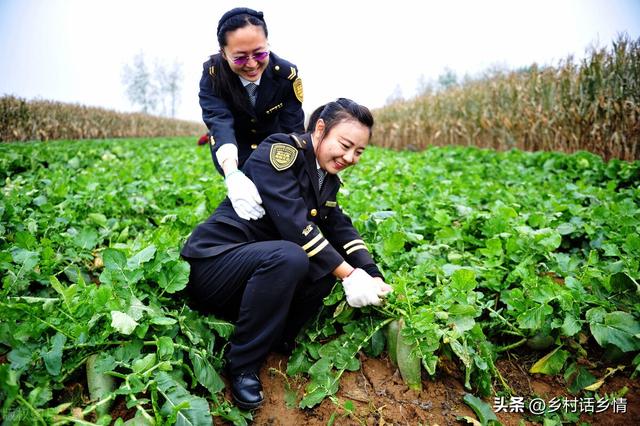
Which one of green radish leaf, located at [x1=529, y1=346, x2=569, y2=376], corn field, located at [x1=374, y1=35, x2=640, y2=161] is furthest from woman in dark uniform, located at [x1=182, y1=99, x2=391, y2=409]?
corn field, located at [x1=374, y1=35, x2=640, y2=161]

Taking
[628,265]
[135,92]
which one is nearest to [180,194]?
[628,265]

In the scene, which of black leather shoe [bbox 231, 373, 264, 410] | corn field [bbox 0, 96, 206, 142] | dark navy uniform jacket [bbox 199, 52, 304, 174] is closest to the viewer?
black leather shoe [bbox 231, 373, 264, 410]

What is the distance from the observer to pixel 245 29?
1958 millimetres

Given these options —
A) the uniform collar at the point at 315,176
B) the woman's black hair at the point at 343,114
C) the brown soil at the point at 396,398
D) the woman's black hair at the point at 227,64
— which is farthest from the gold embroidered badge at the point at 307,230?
the woman's black hair at the point at 227,64

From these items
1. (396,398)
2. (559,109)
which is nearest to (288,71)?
(396,398)

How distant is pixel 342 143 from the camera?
1719 mm

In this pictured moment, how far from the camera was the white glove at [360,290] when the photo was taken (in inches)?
64.2

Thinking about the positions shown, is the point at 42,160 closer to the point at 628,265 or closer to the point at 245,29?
the point at 245,29

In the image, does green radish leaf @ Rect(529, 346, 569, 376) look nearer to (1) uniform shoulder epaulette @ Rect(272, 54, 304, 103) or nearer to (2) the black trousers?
(2) the black trousers

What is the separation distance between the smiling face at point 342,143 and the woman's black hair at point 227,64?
2.34 ft

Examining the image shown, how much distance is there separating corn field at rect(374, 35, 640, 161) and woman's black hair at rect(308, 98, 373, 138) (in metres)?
5.88

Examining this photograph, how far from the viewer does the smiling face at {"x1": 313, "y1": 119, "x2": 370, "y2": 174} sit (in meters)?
Answer: 1.71

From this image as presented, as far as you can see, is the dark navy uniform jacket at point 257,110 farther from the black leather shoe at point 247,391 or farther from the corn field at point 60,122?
the corn field at point 60,122

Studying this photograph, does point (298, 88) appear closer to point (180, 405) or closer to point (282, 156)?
point (282, 156)
